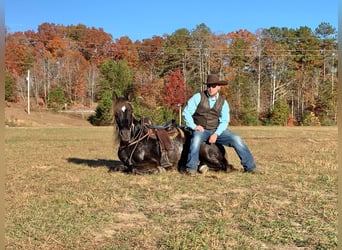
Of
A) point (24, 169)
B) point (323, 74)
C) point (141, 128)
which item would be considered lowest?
A: point (24, 169)

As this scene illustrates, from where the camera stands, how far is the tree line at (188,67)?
1905 inches

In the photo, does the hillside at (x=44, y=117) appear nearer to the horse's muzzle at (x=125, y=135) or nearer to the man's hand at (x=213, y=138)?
the horse's muzzle at (x=125, y=135)

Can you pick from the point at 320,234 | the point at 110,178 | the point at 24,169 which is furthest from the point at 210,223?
the point at 24,169

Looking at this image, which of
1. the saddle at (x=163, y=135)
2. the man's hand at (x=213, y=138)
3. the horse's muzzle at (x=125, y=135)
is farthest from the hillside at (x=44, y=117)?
the man's hand at (x=213, y=138)

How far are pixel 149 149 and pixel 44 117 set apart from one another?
140ft

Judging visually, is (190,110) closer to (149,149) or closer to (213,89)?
(213,89)

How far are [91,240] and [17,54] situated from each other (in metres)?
49.3

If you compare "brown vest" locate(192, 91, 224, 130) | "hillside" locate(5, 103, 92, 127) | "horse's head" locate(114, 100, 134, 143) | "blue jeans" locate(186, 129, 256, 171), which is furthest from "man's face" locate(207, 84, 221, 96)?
"hillside" locate(5, 103, 92, 127)

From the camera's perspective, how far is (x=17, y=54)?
1913 inches

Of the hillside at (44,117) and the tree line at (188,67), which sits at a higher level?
the tree line at (188,67)

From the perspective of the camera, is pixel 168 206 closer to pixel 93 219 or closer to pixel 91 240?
pixel 93 219

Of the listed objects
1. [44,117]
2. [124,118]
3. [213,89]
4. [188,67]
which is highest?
[188,67]

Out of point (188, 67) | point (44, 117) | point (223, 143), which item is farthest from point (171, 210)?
point (188, 67)

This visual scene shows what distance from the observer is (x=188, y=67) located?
54562mm
